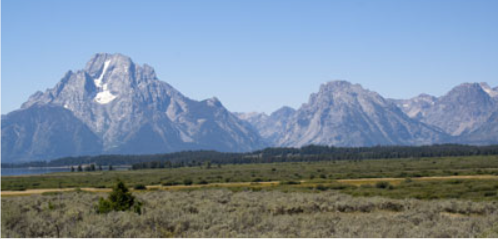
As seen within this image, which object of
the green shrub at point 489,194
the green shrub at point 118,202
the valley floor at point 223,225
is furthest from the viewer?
the green shrub at point 489,194

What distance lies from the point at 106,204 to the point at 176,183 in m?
57.1

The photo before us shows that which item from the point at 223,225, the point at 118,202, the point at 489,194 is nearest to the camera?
the point at 223,225

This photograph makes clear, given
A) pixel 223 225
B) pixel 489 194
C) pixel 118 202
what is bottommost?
pixel 489 194

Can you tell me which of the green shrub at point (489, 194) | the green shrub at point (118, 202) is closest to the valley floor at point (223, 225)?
the green shrub at point (118, 202)

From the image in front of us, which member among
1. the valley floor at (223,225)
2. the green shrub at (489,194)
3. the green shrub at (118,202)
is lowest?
the green shrub at (489,194)

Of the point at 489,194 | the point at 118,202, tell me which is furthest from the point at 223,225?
the point at 489,194

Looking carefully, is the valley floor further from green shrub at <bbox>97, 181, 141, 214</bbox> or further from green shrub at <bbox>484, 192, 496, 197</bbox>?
green shrub at <bbox>484, 192, 496, 197</bbox>

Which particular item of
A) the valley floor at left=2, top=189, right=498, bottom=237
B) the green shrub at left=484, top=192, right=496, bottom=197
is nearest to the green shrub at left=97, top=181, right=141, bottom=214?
the valley floor at left=2, top=189, right=498, bottom=237

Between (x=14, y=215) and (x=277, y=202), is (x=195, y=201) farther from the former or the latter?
(x=14, y=215)

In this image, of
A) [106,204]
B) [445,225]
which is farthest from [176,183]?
[445,225]

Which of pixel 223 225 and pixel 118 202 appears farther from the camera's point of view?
pixel 118 202

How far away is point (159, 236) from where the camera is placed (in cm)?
3011

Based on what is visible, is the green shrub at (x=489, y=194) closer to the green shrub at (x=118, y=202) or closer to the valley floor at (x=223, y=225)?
the valley floor at (x=223, y=225)

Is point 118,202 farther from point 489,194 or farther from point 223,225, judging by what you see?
point 489,194
